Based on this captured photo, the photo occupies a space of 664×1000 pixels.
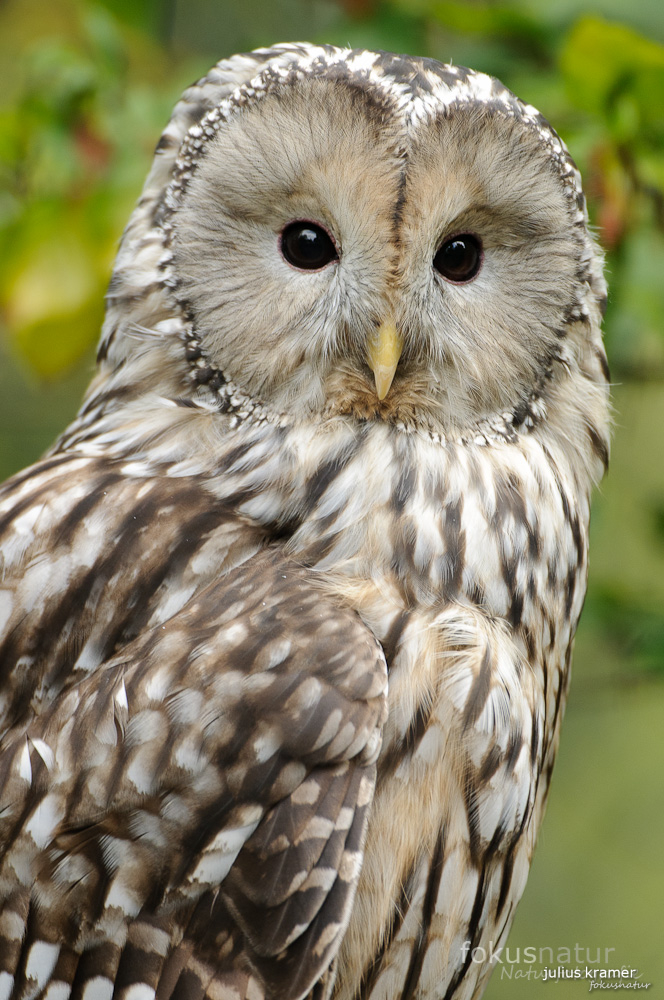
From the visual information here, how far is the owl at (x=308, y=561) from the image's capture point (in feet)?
4.39

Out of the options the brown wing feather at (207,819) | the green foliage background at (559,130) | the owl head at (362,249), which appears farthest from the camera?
the green foliage background at (559,130)

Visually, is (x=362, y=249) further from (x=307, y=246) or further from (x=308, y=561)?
(x=308, y=561)

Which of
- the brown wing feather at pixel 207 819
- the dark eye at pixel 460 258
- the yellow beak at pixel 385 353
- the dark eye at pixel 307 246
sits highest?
the dark eye at pixel 460 258

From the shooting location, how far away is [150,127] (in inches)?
82.5

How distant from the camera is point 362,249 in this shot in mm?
1515

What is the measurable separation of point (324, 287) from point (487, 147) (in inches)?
12.5

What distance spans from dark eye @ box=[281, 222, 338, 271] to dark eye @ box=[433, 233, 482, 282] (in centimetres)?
16

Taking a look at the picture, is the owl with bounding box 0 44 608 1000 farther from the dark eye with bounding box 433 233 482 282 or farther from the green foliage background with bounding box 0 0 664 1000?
the green foliage background with bounding box 0 0 664 1000

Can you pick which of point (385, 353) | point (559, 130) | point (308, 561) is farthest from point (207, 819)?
point (559, 130)

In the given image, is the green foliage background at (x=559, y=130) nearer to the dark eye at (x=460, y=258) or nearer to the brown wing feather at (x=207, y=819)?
the dark eye at (x=460, y=258)

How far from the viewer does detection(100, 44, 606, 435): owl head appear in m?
1.49

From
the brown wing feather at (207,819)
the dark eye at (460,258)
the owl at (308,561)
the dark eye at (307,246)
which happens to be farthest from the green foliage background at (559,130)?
the brown wing feather at (207,819)

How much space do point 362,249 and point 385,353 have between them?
0.16 m

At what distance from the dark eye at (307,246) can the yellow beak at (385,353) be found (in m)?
0.15
